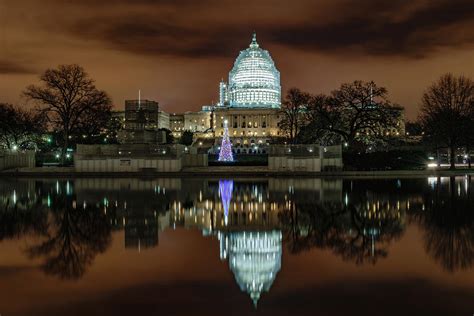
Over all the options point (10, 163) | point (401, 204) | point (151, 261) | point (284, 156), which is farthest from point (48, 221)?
point (10, 163)

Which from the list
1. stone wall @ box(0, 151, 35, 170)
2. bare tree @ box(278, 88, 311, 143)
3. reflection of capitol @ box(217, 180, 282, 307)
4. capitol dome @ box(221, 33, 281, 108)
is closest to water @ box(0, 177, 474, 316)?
reflection of capitol @ box(217, 180, 282, 307)

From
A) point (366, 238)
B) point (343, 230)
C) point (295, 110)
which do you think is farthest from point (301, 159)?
point (366, 238)

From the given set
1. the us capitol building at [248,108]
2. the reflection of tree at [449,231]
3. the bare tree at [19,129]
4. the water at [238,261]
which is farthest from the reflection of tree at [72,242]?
the us capitol building at [248,108]

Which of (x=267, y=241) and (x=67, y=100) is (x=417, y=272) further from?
(x=67, y=100)

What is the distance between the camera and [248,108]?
165 meters

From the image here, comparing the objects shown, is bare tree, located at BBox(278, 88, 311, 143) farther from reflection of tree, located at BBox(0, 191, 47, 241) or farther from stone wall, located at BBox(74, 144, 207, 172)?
reflection of tree, located at BBox(0, 191, 47, 241)

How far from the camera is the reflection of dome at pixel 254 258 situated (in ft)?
31.6

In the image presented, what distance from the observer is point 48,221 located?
17.4 meters

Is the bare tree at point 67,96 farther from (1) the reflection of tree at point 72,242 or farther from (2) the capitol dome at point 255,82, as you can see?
(2) the capitol dome at point 255,82

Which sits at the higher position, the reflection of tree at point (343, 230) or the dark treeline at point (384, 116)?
the dark treeline at point (384, 116)

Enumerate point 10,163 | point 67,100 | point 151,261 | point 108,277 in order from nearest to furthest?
point 108,277 < point 151,261 < point 10,163 < point 67,100

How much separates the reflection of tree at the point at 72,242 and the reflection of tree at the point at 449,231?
7.24 metres

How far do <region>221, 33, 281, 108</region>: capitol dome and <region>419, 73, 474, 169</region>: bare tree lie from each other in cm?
10390

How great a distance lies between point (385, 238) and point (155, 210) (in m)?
9.17
